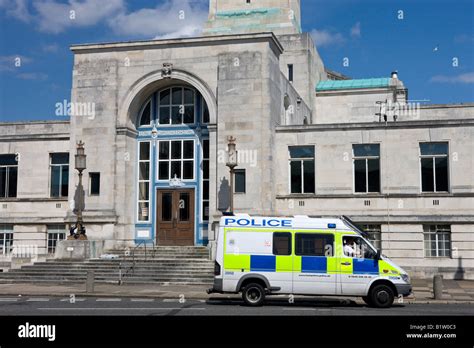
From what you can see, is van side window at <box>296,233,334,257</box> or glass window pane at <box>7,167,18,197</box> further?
glass window pane at <box>7,167,18,197</box>

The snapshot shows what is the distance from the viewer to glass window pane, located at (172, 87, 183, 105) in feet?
109

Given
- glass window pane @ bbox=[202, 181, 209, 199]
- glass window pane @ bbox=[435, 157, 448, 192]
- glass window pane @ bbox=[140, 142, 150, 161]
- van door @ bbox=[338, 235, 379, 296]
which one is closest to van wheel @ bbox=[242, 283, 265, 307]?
van door @ bbox=[338, 235, 379, 296]

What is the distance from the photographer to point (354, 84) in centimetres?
4834

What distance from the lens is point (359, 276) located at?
19.1 meters

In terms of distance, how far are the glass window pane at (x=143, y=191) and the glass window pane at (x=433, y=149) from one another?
1374 centimetres

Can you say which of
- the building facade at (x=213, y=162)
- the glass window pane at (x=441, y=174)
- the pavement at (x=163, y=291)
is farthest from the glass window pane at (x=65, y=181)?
the glass window pane at (x=441, y=174)

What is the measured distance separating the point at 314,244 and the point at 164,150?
15153 mm

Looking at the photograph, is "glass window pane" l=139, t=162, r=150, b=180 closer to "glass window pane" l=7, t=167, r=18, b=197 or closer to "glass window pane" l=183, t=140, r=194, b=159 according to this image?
"glass window pane" l=183, t=140, r=194, b=159

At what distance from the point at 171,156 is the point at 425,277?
13.7 meters

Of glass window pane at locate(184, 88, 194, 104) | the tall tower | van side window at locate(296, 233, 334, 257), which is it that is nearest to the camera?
van side window at locate(296, 233, 334, 257)

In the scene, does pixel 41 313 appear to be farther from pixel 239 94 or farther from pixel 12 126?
pixel 12 126

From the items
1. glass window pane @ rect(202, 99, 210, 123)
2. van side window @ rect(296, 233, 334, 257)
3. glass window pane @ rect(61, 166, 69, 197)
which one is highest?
glass window pane @ rect(202, 99, 210, 123)

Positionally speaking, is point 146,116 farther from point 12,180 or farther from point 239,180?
point 12,180
